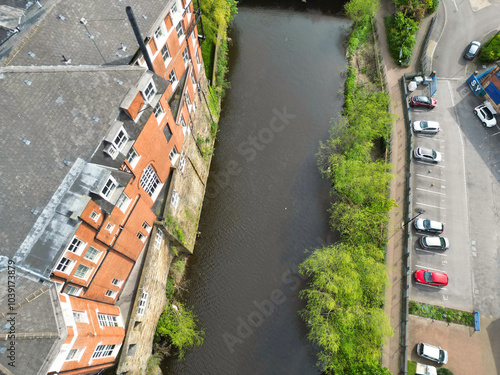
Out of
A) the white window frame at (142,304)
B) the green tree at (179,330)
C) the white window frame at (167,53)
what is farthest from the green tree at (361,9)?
the white window frame at (142,304)

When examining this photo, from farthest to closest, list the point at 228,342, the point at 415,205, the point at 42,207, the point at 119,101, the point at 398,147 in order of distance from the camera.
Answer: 1. the point at 398,147
2. the point at 415,205
3. the point at 228,342
4. the point at 119,101
5. the point at 42,207

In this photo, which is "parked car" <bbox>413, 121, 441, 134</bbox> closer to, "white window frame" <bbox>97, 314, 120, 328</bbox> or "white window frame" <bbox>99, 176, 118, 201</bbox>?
"white window frame" <bbox>99, 176, 118, 201</bbox>

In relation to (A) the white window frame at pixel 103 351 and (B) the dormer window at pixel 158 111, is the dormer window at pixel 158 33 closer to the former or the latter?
(B) the dormer window at pixel 158 111

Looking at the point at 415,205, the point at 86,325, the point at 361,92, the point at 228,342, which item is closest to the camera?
the point at 86,325

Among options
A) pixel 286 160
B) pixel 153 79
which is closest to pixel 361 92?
pixel 286 160

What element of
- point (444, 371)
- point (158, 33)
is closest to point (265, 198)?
point (158, 33)

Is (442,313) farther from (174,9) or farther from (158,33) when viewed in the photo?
(174,9)

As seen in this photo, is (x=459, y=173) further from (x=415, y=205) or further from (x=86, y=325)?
(x=86, y=325)
